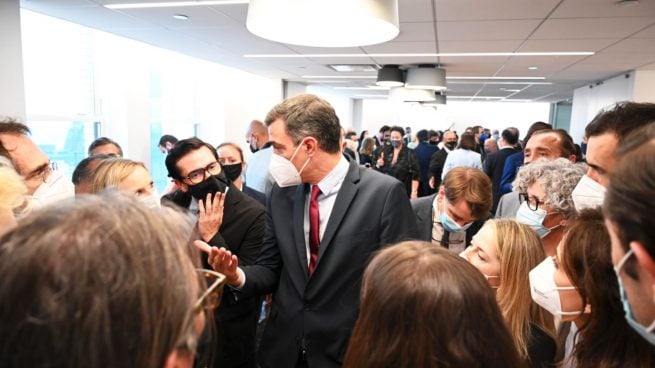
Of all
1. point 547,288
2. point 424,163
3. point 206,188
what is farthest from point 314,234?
point 424,163

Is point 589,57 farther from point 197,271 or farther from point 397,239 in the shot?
point 197,271

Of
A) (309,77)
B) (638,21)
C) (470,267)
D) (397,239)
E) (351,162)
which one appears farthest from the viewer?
(309,77)

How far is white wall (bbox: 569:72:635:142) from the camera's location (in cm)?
696

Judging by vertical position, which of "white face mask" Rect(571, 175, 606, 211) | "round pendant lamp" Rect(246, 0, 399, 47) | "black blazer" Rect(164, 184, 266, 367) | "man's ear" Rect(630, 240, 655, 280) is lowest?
"black blazer" Rect(164, 184, 266, 367)

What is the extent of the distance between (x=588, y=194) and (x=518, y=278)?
0.46m

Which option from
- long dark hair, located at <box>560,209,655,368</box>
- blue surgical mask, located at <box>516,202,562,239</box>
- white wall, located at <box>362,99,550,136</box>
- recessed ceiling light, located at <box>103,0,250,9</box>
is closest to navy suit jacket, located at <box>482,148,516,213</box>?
blue surgical mask, located at <box>516,202,562,239</box>

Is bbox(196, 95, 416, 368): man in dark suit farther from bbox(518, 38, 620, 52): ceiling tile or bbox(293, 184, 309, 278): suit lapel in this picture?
bbox(518, 38, 620, 52): ceiling tile

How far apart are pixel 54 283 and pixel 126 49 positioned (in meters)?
5.63

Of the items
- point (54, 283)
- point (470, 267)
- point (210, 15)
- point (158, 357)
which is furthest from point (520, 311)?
point (210, 15)

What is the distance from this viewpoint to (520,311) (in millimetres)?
1444

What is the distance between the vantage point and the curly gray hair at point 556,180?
1.92m

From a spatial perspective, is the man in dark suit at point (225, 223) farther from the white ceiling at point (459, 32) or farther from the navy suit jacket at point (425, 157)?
the navy suit jacket at point (425, 157)

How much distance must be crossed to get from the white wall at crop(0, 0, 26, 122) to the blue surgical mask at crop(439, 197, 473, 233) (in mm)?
3253

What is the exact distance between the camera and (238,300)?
1858 mm
